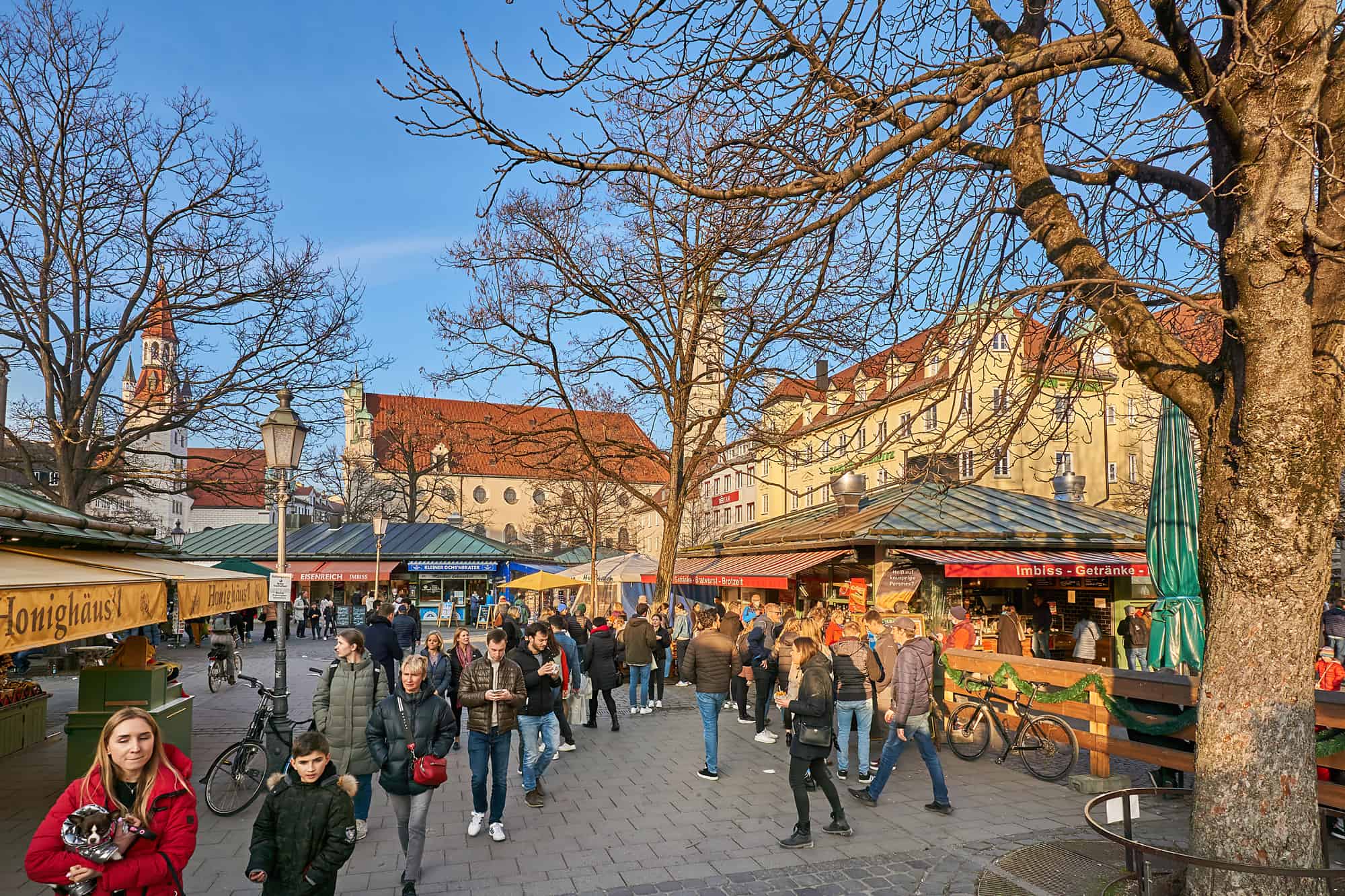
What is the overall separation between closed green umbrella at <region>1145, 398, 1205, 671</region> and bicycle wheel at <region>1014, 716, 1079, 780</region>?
135 cm

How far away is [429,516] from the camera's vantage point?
6144 cm

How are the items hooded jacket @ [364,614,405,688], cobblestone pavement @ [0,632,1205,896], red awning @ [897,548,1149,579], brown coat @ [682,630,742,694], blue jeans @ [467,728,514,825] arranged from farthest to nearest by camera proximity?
red awning @ [897,548,1149,579] → hooded jacket @ [364,614,405,688] → brown coat @ [682,630,742,694] → blue jeans @ [467,728,514,825] → cobblestone pavement @ [0,632,1205,896]

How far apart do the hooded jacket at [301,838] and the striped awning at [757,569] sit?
12.5 m

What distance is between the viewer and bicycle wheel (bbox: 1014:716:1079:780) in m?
9.08

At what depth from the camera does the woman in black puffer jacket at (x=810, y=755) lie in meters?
6.88

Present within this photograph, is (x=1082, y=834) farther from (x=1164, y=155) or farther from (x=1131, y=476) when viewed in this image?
(x=1131, y=476)

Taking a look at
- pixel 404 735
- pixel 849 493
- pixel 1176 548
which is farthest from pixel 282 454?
pixel 849 493

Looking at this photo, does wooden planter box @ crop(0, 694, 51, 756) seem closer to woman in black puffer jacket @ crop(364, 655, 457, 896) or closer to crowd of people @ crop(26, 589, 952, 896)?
crowd of people @ crop(26, 589, 952, 896)

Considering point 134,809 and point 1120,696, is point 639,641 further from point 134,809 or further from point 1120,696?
point 134,809

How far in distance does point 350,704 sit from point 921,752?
514cm

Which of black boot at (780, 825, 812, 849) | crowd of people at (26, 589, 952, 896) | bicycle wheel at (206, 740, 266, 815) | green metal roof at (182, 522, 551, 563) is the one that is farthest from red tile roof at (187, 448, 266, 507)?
green metal roof at (182, 522, 551, 563)

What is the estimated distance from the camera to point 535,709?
26.9 ft

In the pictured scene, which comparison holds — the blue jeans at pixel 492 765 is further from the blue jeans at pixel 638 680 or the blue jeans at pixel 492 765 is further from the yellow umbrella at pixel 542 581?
the yellow umbrella at pixel 542 581

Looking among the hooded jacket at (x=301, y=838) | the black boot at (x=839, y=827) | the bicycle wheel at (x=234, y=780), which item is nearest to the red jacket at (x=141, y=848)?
the hooded jacket at (x=301, y=838)
